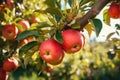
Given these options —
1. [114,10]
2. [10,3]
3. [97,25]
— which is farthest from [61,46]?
[10,3]

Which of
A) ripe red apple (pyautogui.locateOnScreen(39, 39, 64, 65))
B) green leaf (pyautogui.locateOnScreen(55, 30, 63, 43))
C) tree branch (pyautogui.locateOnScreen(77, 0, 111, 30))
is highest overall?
tree branch (pyautogui.locateOnScreen(77, 0, 111, 30))

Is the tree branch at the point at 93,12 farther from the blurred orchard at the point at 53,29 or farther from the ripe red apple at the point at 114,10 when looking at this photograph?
the ripe red apple at the point at 114,10

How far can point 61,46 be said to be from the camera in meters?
1.30

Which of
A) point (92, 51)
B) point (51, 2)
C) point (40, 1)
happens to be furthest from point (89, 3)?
point (92, 51)

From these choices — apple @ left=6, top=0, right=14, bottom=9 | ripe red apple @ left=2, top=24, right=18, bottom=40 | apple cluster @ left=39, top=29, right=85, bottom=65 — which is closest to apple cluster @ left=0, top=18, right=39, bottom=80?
ripe red apple @ left=2, top=24, right=18, bottom=40

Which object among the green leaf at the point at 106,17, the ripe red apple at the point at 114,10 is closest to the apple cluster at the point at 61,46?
the ripe red apple at the point at 114,10

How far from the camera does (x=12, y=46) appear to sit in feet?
7.00

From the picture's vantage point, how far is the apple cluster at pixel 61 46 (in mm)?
1263

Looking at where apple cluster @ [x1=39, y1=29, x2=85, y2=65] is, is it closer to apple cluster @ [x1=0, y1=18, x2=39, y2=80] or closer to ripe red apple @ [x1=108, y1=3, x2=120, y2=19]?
ripe red apple @ [x1=108, y1=3, x2=120, y2=19]

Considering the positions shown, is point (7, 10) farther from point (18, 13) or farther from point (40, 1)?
point (40, 1)

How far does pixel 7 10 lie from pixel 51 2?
83 centimetres

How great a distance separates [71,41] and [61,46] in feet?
0.17

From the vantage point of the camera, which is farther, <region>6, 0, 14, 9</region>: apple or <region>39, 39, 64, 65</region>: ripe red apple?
<region>6, 0, 14, 9</region>: apple

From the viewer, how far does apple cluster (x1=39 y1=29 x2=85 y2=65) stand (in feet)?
4.15
